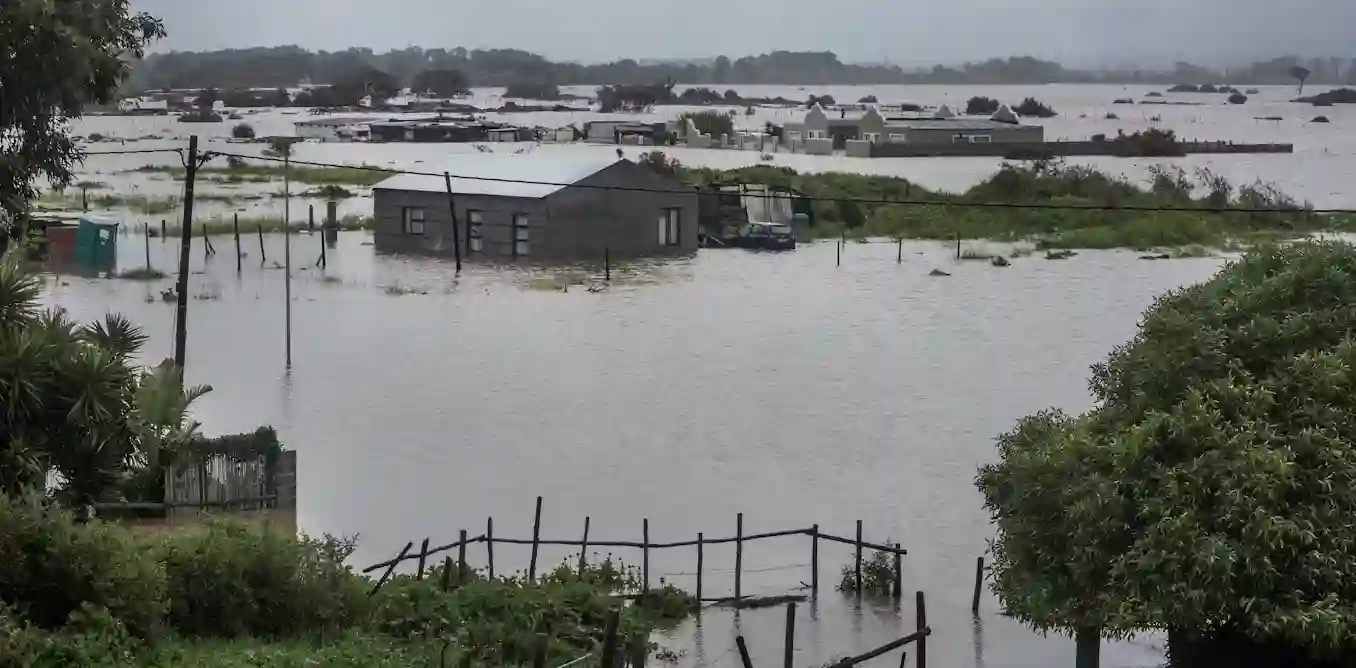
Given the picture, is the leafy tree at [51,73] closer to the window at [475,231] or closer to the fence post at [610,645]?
Result: the fence post at [610,645]

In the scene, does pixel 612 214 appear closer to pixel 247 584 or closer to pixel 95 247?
pixel 95 247

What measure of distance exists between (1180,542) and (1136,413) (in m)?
1.02

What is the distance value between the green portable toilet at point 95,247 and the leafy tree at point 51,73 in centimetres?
1762

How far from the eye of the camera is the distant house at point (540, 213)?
26422 mm

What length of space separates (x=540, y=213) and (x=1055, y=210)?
14.1 meters

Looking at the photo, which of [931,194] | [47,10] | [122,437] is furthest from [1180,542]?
[931,194]

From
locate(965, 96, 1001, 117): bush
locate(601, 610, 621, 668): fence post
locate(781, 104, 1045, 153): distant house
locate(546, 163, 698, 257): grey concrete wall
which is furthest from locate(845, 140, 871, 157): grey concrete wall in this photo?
locate(601, 610, 621, 668): fence post

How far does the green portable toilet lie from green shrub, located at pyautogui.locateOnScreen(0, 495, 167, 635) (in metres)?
21.1

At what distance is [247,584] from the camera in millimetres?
6840

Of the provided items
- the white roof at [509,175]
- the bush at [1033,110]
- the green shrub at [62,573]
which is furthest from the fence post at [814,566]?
the bush at [1033,110]

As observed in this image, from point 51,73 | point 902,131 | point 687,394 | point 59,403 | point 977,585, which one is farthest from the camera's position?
point 902,131

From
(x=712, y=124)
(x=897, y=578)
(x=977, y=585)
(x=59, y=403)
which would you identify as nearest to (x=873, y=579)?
(x=897, y=578)

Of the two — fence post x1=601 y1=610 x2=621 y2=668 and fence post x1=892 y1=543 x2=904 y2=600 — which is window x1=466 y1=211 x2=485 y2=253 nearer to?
fence post x1=892 y1=543 x2=904 y2=600

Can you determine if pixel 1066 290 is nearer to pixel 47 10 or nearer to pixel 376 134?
pixel 47 10
